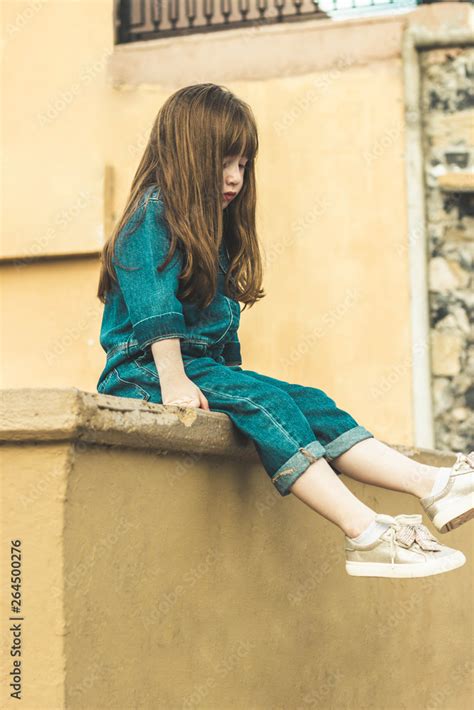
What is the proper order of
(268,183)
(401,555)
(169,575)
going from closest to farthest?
(169,575), (401,555), (268,183)

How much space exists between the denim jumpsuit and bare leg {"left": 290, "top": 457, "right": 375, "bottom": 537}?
0.02 m

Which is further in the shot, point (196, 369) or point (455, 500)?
point (196, 369)

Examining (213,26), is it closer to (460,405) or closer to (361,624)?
(460,405)

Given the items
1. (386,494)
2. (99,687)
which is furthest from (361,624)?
(99,687)

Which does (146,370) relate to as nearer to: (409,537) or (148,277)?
(148,277)

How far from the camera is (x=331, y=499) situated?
250 centimetres

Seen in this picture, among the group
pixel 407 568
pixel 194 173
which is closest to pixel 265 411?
pixel 407 568

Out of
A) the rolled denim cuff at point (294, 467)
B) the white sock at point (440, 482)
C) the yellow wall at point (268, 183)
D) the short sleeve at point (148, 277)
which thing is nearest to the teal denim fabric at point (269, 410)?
the rolled denim cuff at point (294, 467)

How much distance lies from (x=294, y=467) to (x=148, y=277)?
0.57 meters

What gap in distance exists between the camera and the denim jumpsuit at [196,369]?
2566mm

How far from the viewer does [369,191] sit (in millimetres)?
7688

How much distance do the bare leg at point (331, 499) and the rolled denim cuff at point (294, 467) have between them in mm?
10

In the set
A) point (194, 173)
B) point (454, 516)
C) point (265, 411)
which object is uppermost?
point (194, 173)

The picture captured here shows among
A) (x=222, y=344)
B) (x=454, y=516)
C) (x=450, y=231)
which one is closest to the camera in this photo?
(x=454, y=516)
